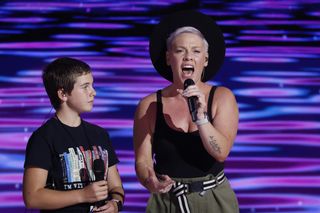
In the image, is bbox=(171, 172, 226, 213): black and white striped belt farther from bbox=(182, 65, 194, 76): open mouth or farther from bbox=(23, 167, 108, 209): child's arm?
bbox=(182, 65, 194, 76): open mouth

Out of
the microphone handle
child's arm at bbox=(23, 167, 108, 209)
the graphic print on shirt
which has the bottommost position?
child's arm at bbox=(23, 167, 108, 209)

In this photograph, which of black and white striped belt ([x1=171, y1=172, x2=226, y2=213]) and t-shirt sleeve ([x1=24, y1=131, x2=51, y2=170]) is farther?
black and white striped belt ([x1=171, y1=172, x2=226, y2=213])

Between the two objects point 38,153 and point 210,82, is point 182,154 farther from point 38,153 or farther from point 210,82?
point 210,82

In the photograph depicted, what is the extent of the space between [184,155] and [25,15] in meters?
2.90

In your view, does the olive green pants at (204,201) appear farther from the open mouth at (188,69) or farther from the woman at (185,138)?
the open mouth at (188,69)

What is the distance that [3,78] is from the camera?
4855mm

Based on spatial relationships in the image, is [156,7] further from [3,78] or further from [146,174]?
[146,174]

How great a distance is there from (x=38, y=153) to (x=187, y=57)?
0.65 metres

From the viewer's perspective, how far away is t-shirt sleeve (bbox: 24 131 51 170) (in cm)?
256

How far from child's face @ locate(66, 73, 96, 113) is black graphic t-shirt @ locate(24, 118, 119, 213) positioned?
0.09 m

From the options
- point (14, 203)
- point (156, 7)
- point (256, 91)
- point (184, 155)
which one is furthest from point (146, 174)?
point (156, 7)

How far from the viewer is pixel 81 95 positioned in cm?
268

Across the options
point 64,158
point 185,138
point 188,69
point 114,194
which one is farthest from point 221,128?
point 64,158


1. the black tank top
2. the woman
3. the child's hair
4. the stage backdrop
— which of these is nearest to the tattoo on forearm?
the woman
